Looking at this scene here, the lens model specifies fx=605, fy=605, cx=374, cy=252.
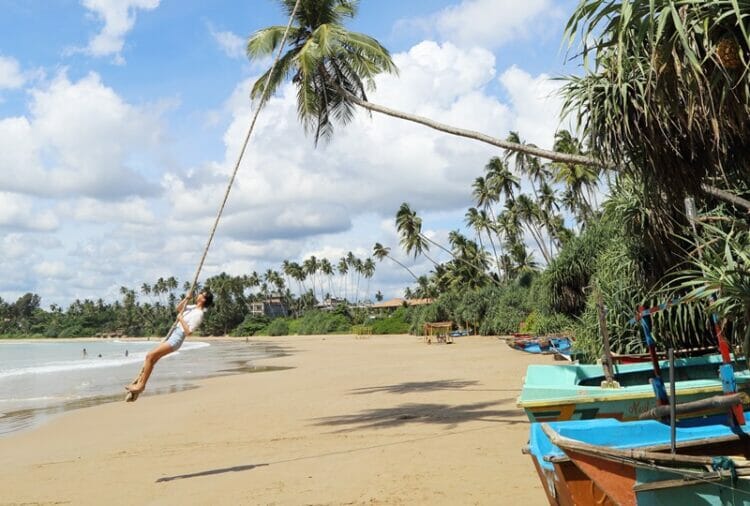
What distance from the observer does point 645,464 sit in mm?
4230

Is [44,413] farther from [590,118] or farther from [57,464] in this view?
[590,118]

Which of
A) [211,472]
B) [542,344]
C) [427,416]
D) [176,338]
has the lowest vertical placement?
[211,472]

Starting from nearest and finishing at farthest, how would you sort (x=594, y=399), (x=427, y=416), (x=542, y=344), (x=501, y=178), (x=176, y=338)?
(x=594, y=399) < (x=176, y=338) < (x=427, y=416) < (x=542, y=344) < (x=501, y=178)

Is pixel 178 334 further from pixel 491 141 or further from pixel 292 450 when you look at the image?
pixel 491 141

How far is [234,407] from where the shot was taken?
15047 millimetres

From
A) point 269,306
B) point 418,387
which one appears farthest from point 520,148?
point 269,306

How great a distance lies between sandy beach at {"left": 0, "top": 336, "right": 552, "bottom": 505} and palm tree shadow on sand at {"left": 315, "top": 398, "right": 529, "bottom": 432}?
0.03 metres

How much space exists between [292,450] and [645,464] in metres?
6.12

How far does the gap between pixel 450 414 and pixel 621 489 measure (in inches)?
280

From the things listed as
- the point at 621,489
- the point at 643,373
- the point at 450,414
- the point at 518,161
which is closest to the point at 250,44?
the point at 450,414

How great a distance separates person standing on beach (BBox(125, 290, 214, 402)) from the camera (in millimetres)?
7738

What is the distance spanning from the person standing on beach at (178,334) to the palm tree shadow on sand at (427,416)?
12.6ft

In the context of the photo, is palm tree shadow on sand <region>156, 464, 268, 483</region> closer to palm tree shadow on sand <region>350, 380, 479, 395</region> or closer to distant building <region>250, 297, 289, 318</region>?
palm tree shadow on sand <region>350, 380, 479, 395</region>

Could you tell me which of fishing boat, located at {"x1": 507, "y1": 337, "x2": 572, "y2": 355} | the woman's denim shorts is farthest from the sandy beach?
fishing boat, located at {"x1": 507, "y1": 337, "x2": 572, "y2": 355}
